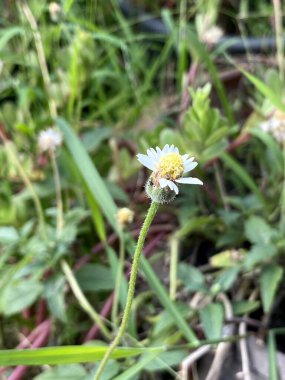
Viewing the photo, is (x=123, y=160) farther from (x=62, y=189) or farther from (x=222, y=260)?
(x=222, y=260)

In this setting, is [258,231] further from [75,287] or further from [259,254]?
[75,287]

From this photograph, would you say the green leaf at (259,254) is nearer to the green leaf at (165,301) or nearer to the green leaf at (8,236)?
the green leaf at (165,301)

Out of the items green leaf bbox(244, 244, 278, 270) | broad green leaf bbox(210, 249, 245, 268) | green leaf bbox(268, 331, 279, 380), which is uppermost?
broad green leaf bbox(210, 249, 245, 268)

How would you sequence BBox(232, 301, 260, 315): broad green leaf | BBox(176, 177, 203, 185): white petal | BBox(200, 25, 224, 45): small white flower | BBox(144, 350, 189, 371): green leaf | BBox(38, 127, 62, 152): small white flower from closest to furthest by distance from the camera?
BBox(176, 177, 203, 185): white petal → BBox(144, 350, 189, 371): green leaf → BBox(232, 301, 260, 315): broad green leaf → BBox(38, 127, 62, 152): small white flower → BBox(200, 25, 224, 45): small white flower

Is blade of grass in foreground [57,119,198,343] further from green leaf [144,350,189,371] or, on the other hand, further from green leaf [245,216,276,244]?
green leaf [245,216,276,244]

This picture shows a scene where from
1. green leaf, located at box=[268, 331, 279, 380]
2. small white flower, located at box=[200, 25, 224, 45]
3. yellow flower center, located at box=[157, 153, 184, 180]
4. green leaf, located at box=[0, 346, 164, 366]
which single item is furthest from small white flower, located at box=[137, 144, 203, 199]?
small white flower, located at box=[200, 25, 224, 45]

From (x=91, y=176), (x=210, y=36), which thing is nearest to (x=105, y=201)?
(x=91, y=176)
